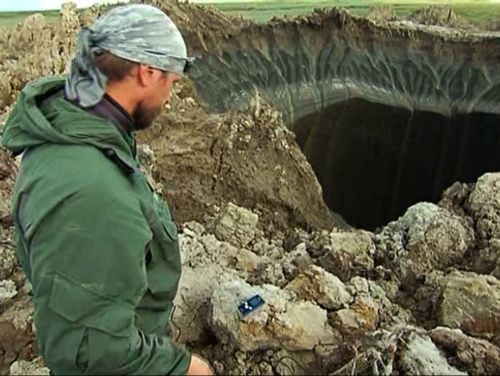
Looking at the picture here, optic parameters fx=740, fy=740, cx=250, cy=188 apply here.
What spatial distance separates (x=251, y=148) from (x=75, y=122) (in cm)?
337

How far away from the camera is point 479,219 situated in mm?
3867

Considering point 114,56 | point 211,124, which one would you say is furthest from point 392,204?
point 114,56

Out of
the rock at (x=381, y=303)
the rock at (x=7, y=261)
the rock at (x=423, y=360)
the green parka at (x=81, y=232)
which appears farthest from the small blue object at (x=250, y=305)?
the rock at (x=7, y=261)

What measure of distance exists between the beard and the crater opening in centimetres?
435

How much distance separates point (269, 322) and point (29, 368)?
0.88m

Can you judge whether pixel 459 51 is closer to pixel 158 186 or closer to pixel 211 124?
pixel 211 124

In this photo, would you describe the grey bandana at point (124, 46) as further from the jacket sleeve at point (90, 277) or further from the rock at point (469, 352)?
the rock at point (469, 352)

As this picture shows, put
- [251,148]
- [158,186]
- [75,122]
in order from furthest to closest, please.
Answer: [251,148] < [158,186] < [75,122]

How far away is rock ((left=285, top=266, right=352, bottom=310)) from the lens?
2.75 m

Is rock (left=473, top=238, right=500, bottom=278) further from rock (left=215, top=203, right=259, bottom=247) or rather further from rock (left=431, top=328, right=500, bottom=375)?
rock (left=215, top=203, right=259, bottom=247)

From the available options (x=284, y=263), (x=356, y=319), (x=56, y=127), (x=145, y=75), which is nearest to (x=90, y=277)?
(x=56, y=127)

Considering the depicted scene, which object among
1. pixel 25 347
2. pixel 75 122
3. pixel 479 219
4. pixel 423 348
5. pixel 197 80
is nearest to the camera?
pixel 75 122

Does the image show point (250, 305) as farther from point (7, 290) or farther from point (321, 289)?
point (7, 290)

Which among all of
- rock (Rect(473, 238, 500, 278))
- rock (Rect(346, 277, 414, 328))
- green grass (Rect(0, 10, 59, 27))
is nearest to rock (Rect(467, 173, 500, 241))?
rock (Rect(473, 238, 500, 278))
